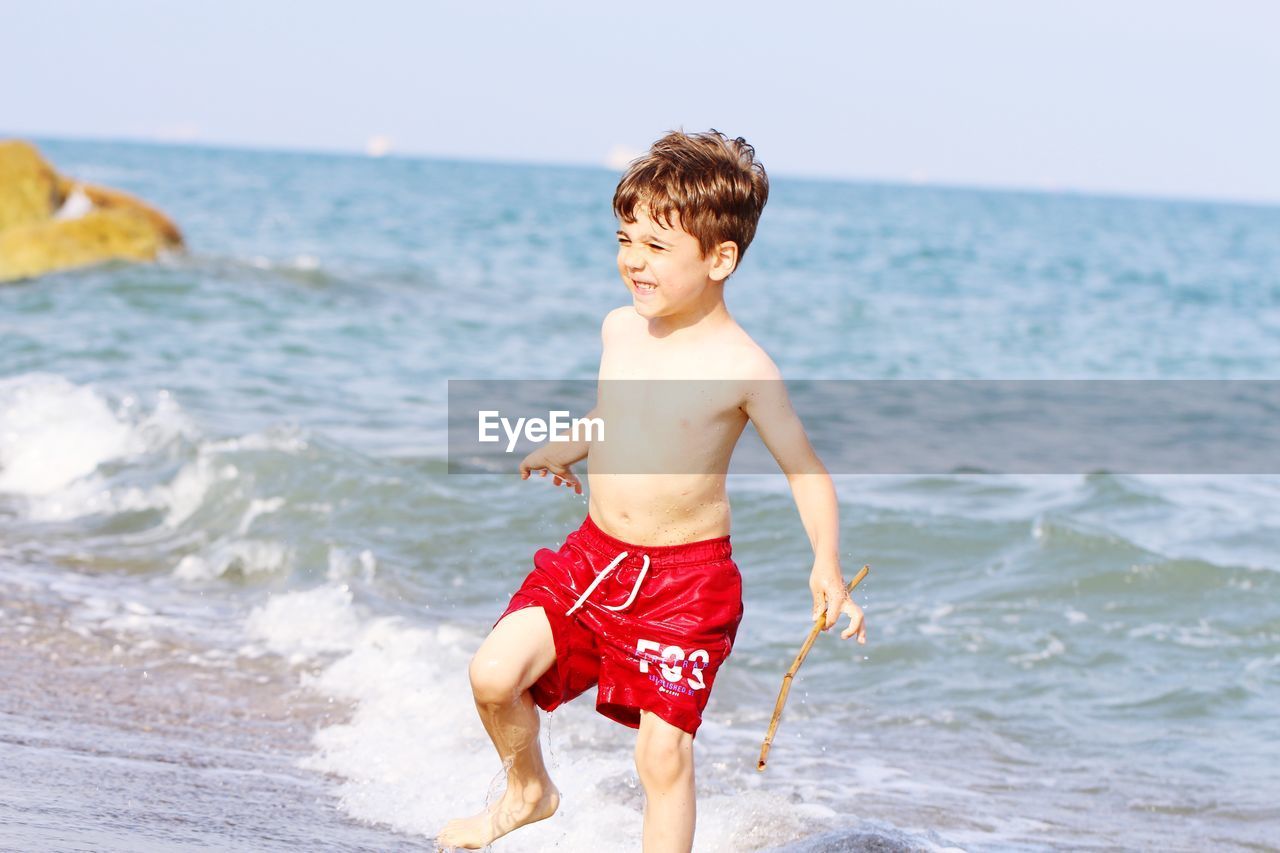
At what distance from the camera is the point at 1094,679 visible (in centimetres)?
600

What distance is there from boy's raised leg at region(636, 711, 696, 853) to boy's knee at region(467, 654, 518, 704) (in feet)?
0.88

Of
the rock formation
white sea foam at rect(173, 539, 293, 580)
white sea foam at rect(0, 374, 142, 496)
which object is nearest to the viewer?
white sea foam at rect(173, 539, 293, 580)

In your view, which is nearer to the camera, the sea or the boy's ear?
the boy's ear

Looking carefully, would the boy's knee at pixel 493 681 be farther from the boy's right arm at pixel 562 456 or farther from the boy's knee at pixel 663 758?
the boy's right arm at pixel 562 456

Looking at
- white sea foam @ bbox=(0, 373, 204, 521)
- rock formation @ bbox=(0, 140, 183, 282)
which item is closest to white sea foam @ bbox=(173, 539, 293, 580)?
white sea foam @ bbox=(0, 373, 204, 521)

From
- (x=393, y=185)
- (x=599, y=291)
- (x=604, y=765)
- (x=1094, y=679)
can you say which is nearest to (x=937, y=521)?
(x=1094, y=679)

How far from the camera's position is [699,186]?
9.66 ft

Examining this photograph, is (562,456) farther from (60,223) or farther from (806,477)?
(60,223)

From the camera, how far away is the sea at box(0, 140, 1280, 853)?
4035mm

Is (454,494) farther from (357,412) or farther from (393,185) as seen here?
(393,185)

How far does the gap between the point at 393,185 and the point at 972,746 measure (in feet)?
198

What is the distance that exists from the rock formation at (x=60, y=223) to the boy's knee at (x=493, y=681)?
14994 mm

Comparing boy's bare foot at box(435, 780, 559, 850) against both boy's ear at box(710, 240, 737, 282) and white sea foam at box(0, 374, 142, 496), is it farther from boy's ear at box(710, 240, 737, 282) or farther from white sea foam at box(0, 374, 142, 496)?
white sea foam at box(0, 374, 142, 496)

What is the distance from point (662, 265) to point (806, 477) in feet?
1.64
